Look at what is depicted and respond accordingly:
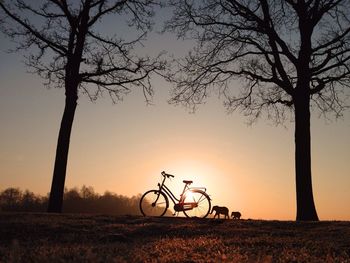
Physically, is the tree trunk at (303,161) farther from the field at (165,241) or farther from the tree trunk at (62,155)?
the tree trunk at (62,155)

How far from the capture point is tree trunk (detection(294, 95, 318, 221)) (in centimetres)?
1867

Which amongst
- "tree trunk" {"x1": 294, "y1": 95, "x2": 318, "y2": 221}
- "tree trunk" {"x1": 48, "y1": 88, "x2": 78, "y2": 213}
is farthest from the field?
"tree trunk" {"x1": 48, "y1": 88, "x2": 78, "y2": 213}

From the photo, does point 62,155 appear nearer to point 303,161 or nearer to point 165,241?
point 303,161

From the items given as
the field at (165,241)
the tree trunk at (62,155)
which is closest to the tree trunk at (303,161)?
the field at (165,241)

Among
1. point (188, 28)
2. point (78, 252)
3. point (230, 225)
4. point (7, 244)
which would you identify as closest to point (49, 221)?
point (7, 244)

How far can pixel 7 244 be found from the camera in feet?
32.3

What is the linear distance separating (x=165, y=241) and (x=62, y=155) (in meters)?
10.5

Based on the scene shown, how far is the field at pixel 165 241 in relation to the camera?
7809mm

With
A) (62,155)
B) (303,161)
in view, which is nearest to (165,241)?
(303,161)

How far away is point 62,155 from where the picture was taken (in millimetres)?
19656

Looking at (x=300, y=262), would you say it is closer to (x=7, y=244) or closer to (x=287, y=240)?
(x=287, y=240)

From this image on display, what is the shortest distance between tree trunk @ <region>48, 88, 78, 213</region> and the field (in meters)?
4.52

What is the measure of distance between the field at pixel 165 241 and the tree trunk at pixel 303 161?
3845 mm

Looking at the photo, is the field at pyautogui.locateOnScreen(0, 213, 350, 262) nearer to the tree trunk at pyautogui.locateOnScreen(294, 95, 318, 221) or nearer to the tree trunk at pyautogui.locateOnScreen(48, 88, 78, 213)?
the tree trunk at pyautogui.locateOnScreen(294, 95, 318, 221)
